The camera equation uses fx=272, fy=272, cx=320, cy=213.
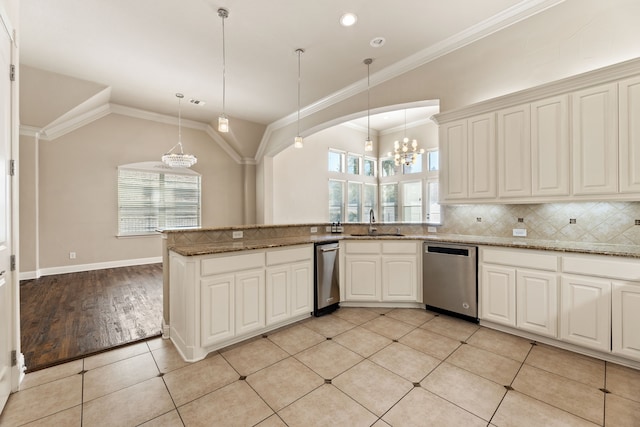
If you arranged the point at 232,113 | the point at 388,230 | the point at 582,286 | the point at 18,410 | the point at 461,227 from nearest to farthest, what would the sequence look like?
the point at 18,410 → the point at 582,286 → the point at 461,227 → the point at 388,230 → the point at 232,113

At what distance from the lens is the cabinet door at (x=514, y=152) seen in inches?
111

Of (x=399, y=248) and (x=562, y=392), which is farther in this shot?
(x=399, y=248)

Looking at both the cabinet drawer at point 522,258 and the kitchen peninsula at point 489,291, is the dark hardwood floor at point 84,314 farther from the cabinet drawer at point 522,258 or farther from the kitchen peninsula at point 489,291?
the cabinet drawer at point 522,258

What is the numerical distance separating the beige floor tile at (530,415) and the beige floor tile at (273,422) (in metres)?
1.28

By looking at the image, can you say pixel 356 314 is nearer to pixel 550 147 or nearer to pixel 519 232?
pixel 519 232

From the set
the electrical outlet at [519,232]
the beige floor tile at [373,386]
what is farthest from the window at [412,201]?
the beige floor tile at [373,386]

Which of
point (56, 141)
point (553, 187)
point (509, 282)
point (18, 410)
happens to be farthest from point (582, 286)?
point (56, 141)

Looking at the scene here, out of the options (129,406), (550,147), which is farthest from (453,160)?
(129,406)

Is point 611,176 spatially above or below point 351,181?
below

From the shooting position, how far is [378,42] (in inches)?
133

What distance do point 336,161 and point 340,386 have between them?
7.15m

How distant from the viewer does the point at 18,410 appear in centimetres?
177

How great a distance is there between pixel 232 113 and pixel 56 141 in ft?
10.8

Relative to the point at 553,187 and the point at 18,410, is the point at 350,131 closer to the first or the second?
the point at 553,187
